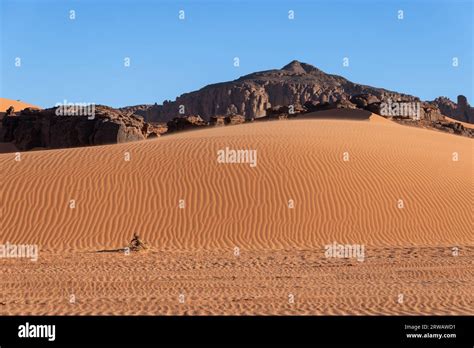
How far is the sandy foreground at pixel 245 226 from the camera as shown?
9633mm

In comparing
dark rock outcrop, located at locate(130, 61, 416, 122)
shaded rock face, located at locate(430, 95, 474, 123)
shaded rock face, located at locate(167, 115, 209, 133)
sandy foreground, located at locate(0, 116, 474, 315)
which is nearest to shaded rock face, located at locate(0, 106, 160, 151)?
shaded rock face, located at locate(167, 115, 209, 133)

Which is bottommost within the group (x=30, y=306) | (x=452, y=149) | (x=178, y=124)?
(x=30, y=306)

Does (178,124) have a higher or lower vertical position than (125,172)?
higher

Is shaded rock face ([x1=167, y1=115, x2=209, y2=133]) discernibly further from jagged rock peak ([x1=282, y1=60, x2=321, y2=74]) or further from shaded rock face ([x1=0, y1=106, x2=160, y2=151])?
jagged rock peak ([x1=282, y1=60, x2=321, y2=74])

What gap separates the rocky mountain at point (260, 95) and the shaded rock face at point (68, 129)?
50.7 meters

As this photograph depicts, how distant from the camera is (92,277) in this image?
11.5 meters

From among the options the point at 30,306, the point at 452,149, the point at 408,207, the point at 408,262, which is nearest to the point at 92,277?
the point at 30,306

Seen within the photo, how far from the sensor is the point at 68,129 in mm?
45031

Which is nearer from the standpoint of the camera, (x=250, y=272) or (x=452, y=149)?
(x=250, y=272)

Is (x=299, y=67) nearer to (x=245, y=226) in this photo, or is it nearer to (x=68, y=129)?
(x=68, y=129)
